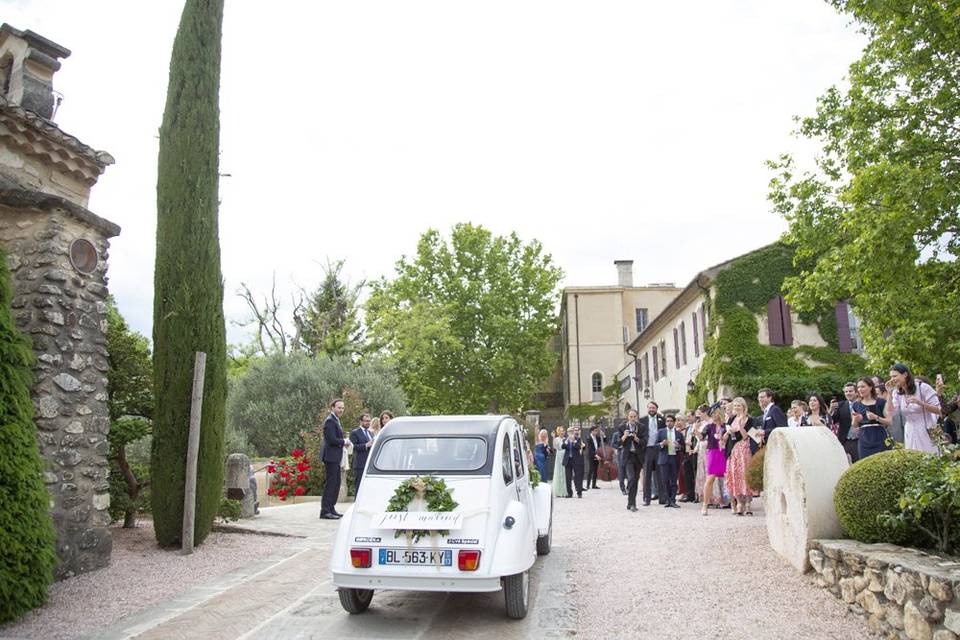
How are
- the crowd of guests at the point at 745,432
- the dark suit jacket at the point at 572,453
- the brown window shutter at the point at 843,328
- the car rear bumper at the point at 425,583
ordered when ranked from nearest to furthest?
the car rear bumper at the point at 425,583 → the crowd of guests at the point at 745,432 → the dark suit jacket at the point at 572,453 → the brown window shutter at the point at 843,328

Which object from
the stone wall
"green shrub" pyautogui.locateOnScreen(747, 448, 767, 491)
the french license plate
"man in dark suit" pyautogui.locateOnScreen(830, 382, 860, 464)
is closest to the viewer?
the french license plate

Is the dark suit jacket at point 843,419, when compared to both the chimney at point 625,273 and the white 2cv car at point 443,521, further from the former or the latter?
the chimney at point 625,273

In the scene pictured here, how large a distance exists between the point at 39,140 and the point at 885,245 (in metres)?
14.5

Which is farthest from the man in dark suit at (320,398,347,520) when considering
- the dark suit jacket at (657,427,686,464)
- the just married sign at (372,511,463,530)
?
the just married sign at (372,511,463,530)

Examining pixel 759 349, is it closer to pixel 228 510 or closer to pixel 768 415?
pixel 768 415

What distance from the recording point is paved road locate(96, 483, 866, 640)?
5.71m

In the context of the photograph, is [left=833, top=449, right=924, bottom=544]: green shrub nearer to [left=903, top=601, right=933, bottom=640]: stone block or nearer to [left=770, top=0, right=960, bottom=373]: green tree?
[left=903, top=601, right=933, bottom=640]: stone block

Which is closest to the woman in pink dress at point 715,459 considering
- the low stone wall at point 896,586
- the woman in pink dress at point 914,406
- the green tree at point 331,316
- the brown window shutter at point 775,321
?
the woman in pink dress at point 914,406

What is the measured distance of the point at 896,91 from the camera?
16.2 metres

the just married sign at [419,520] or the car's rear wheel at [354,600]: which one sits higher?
the just married sign at [419,520]

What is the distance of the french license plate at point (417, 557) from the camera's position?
5781 millimetres

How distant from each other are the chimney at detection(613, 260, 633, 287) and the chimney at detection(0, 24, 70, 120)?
44.2m

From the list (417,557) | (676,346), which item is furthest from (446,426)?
(676,346)

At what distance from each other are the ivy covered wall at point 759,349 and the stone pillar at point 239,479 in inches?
660
